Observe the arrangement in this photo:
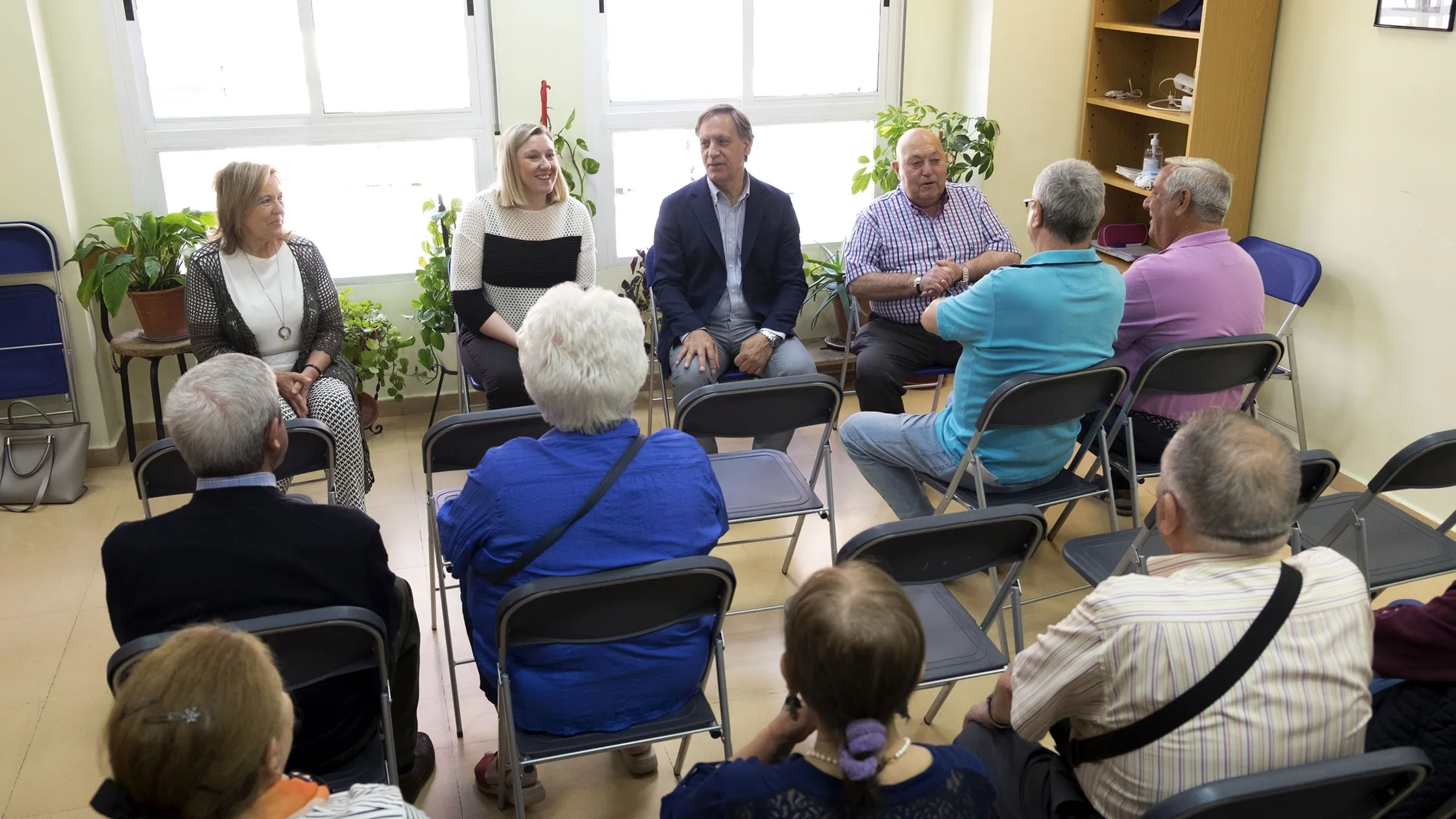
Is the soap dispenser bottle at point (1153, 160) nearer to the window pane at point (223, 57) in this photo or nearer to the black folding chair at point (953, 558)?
the black folding chair at point (953, 558)

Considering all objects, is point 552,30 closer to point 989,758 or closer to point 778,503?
point 778,503

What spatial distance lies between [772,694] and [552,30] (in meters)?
3.09

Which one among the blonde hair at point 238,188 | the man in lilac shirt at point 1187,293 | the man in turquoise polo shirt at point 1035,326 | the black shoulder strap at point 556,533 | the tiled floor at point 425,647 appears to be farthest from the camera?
the blonde hair at point 238,188

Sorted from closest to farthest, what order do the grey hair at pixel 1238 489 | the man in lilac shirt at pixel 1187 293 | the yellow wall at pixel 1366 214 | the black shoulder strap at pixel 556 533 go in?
the grey hair at pixel 1238 489 → the black shoulder strap at pixel 556 533 → the man in lilac shirt at pixel 1187 293 → the yellow wall at pixel 1366 214

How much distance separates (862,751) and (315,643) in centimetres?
101

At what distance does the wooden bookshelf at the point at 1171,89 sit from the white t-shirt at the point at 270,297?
11.3 ft

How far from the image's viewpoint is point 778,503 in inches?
120

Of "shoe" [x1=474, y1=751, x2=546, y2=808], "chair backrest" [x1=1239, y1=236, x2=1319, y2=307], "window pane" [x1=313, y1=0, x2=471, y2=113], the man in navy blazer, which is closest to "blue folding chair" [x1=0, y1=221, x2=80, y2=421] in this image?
"window pane" [x1=313, y1=0, x2=471, y2=113]

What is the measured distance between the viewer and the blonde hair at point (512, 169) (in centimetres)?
402

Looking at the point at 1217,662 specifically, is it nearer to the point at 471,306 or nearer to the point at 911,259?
the point at 911,259

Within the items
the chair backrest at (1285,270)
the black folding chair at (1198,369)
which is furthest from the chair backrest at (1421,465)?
the chair backrest at (1285,270)

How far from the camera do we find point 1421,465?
2498 millimetres

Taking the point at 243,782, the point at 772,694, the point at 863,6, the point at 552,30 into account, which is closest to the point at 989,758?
the point at 772,694

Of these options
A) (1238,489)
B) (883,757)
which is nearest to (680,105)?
(1238,489)
